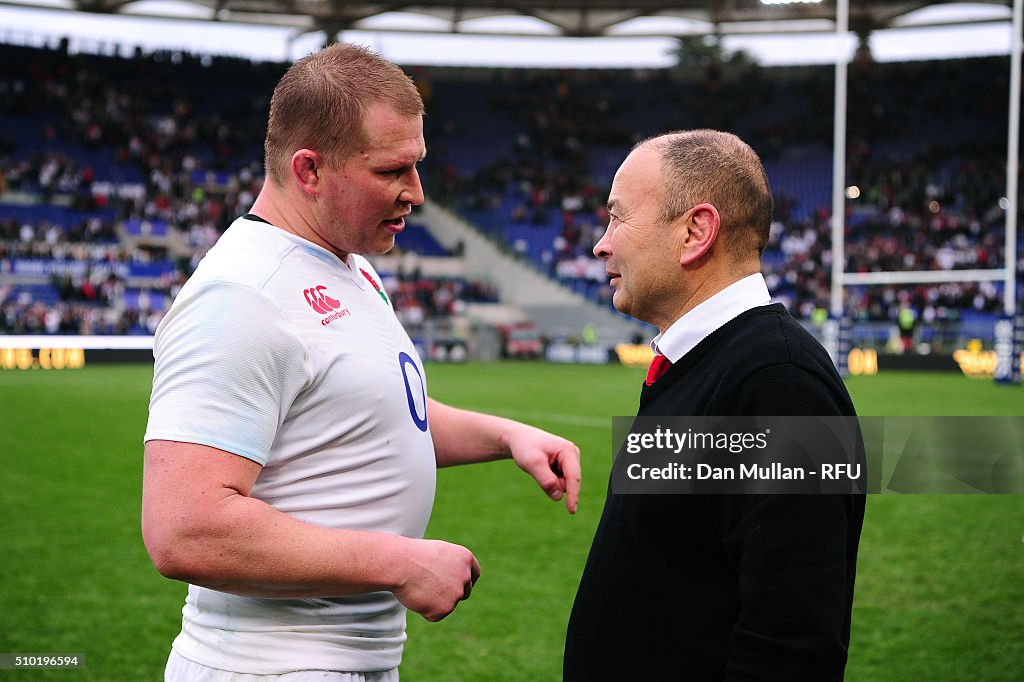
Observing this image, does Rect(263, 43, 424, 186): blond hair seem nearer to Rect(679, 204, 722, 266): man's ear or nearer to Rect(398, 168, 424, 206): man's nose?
Rect(398, 168, 424, 206): man's nose

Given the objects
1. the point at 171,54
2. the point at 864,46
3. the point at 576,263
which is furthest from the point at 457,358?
the point at 864,46

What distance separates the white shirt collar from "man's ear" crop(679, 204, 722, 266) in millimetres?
95

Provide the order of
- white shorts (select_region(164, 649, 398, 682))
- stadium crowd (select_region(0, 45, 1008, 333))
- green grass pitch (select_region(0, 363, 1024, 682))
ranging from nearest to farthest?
1. white shorts (select_region(164, 649, 398, 682))
2. green grass pitch (select_region(0, 363, 1024, 682))
3. stadium crowd (select_region(0, 45, 1008, 333))

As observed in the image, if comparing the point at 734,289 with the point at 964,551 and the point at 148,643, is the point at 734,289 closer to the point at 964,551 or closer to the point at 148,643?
the point at 148,643

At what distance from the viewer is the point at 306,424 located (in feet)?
6.09

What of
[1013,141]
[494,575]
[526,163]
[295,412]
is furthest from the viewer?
[526,163]

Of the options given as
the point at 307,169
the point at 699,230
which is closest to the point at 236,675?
the point at 307,169

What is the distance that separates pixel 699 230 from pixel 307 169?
0.81 m

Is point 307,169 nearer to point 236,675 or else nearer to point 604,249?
point 604,249

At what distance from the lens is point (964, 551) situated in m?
6.32

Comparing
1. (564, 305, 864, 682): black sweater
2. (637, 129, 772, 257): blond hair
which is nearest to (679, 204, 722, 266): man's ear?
(637, 129, 772, 257): blond hair

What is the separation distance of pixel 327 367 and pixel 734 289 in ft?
2.72

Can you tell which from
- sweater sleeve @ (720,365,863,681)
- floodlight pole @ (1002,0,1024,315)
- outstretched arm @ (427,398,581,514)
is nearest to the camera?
Answer: sweater sleeve @ (720,365,863,681)

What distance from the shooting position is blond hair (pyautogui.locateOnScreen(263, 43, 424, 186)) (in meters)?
1.90
